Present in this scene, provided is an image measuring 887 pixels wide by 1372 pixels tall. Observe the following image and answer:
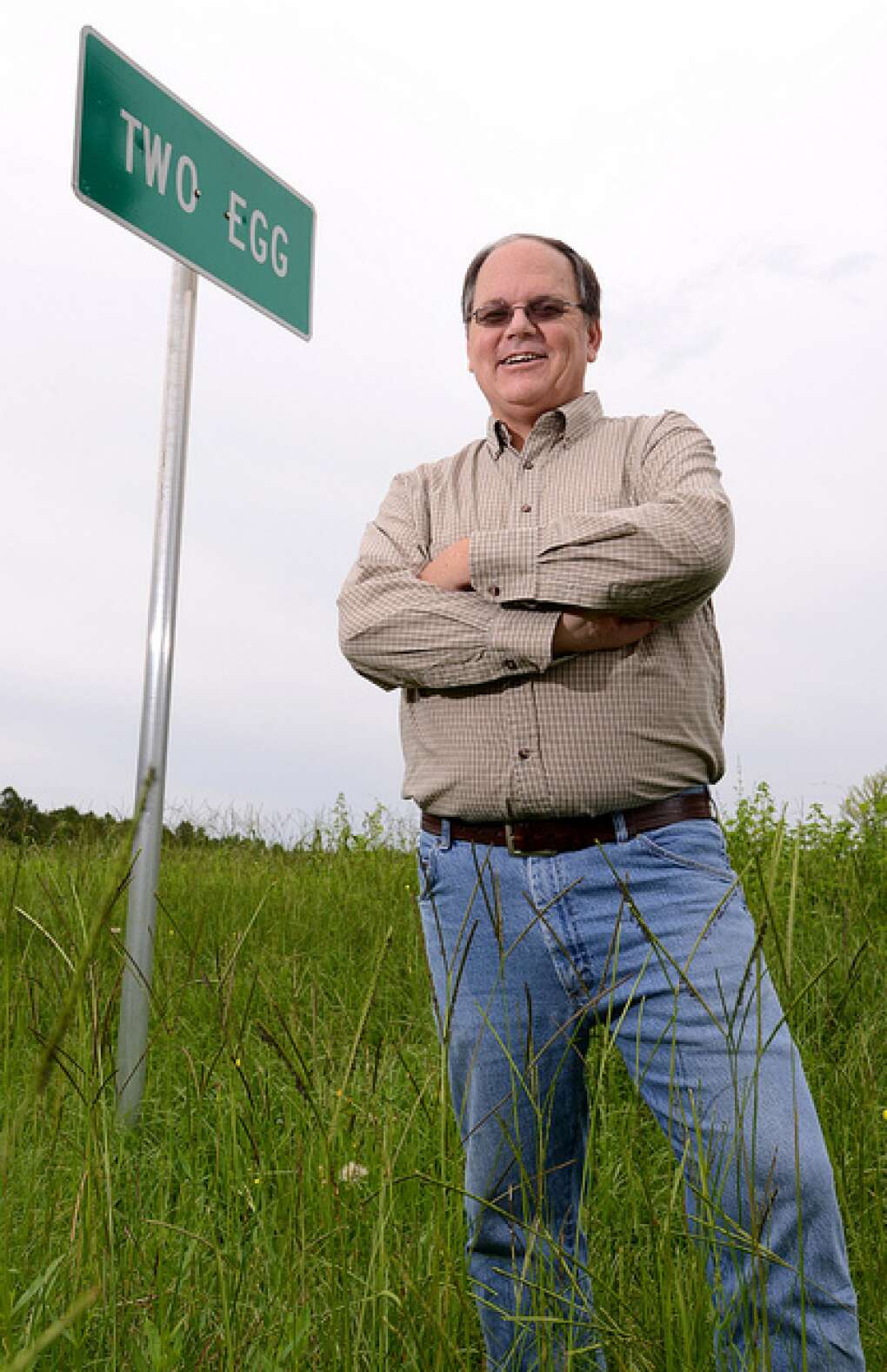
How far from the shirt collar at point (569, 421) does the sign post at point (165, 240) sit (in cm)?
135

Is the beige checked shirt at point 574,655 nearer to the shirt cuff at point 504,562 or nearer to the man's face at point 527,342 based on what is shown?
the shirt cuff at point 504,562

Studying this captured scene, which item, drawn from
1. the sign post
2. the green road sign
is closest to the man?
the sign post

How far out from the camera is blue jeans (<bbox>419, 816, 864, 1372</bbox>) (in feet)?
6.18

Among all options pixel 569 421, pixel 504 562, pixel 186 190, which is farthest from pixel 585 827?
pixel 186 190

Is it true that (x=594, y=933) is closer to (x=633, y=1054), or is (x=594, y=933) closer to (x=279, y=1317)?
(x=633, y=1054)

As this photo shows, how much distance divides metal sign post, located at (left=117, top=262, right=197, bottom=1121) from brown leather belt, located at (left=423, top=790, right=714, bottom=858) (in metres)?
1.48

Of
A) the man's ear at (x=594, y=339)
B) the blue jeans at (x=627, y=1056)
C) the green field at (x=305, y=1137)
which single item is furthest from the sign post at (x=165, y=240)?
the man's ear at (x=594, y=339)

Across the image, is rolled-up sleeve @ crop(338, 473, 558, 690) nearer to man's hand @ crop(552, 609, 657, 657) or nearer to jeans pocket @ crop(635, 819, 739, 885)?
man's hand @ crop(552, 609, 657, 657)

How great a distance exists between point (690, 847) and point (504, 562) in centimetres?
67

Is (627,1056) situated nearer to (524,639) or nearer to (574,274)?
(524,639)

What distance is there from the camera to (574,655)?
7.61ft

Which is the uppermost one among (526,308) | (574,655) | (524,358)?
(526,308)

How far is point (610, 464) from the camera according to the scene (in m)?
2.55

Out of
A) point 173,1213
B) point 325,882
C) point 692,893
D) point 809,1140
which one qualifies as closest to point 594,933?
point 692,893
